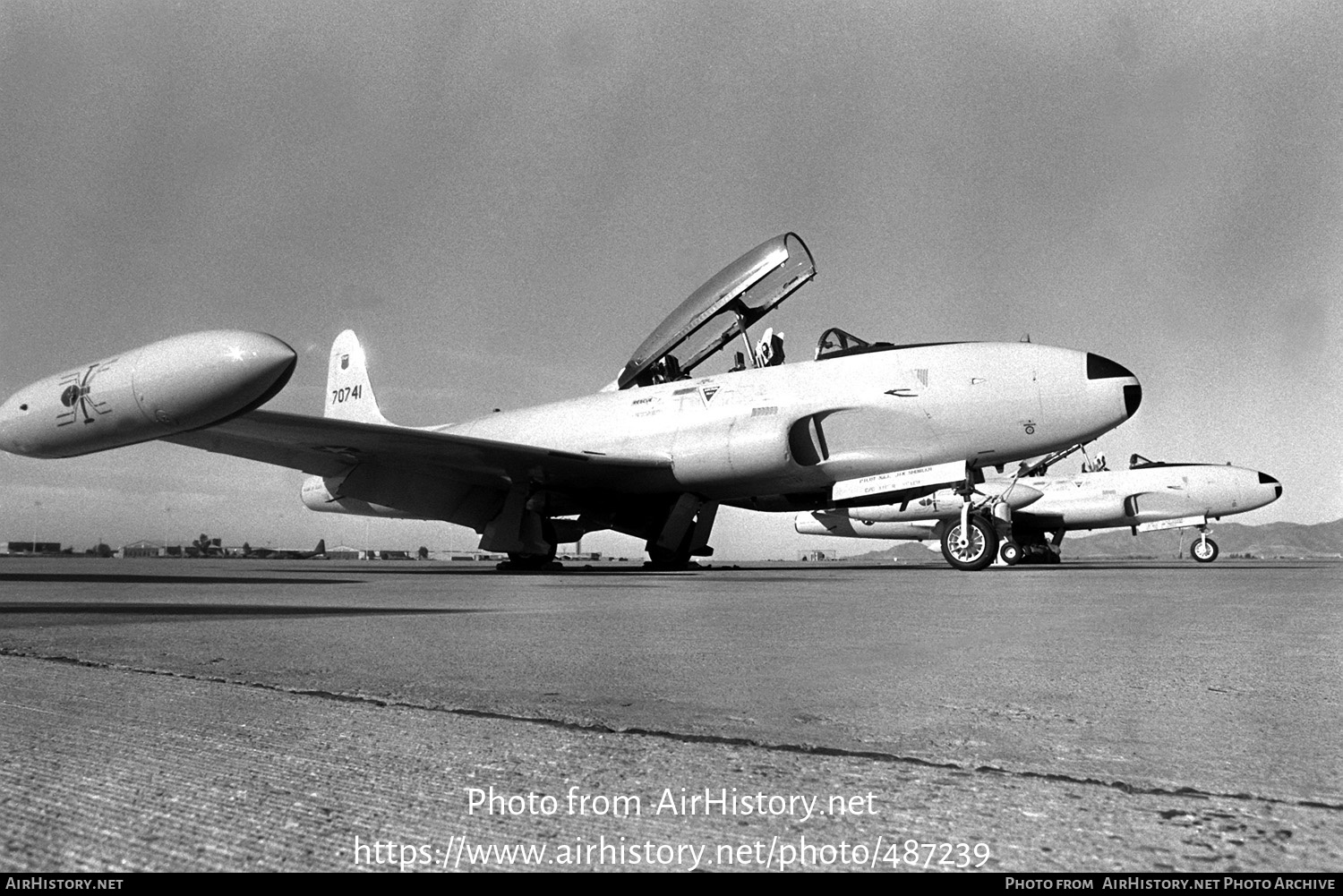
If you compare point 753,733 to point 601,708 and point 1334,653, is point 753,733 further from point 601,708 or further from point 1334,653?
point 1334,653

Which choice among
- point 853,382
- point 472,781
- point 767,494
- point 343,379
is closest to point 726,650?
point 472,781

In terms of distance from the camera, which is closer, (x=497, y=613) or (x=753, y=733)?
(x=753, y=733)

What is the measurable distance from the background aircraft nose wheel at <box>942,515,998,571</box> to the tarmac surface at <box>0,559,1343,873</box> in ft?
25.7

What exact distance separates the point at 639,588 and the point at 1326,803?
6.93 metres

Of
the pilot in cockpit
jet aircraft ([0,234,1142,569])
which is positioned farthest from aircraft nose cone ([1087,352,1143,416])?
the pilot in cockpit

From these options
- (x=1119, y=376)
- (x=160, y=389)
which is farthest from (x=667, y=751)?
Result: (x=1119, y=376)

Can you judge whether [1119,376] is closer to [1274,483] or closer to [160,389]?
[160,389]

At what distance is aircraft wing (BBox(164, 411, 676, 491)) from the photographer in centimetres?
1202

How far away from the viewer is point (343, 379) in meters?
21.6

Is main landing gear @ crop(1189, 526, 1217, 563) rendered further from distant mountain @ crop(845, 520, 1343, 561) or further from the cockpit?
distant mountain @ crop(845, 520, 1343, 561)

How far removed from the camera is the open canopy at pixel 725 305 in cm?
1405

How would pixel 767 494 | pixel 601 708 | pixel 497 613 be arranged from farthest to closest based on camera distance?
pixel 767 494
pixel 497 613
pixel 601 708

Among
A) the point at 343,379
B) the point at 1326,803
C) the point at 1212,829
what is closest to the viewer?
the point at 1212,829

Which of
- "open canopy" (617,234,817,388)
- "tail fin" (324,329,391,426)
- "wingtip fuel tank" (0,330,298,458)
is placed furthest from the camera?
"tail fin" (324,329,391,426)
